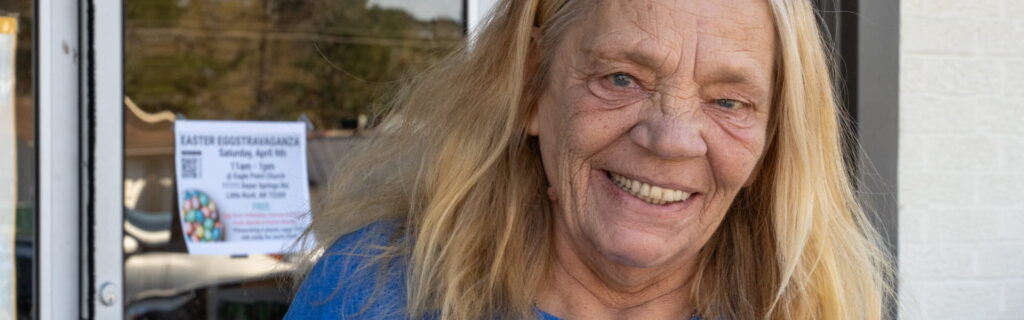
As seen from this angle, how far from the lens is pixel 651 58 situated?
153cm

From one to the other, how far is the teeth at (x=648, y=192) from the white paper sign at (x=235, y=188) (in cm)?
196

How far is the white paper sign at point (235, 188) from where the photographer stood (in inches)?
133

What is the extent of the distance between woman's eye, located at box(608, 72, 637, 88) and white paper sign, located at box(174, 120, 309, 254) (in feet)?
6.51

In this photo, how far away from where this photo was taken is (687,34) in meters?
1.52

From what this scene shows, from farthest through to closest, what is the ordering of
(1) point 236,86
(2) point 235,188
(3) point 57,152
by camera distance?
(1) point 236,86
(2) point 235,188
(3) point 57,152

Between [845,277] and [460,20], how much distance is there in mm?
2077

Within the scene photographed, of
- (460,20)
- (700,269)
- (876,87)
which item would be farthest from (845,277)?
(460,20)

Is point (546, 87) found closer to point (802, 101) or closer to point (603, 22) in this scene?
point (603, 22)

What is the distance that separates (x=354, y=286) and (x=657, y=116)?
20.4 inches
